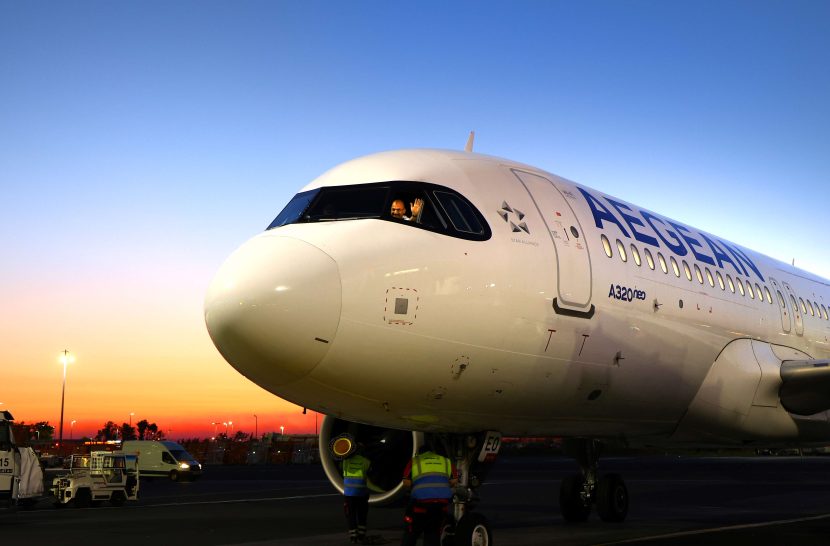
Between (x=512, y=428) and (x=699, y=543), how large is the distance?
4233mm

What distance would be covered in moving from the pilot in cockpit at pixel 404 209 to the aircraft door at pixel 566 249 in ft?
5.52

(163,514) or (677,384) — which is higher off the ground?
(677,384)

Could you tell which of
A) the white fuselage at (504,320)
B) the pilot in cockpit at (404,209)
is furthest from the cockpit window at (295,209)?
the pilot in cockpit at (404,209)

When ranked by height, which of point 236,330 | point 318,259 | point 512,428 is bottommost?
point 512,428

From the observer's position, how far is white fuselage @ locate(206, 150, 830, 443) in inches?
329

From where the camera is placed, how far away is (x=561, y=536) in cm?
1405

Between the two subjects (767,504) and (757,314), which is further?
(767,504)

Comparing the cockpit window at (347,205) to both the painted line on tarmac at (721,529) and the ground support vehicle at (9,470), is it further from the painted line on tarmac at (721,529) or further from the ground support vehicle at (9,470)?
the ground support vehicle at (9,470)

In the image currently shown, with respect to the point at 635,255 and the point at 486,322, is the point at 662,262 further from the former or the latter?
the point at 486,322

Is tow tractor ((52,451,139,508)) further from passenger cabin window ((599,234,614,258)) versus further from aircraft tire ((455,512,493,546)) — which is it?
passenger cabin window ((599,234,614,258))

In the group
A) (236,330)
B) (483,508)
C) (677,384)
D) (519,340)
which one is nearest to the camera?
(236,330)

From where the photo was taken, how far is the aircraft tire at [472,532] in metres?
9.61

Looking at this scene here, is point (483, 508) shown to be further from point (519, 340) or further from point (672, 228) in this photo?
point (519, 340)

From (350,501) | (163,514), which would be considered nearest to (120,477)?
(163,514)
